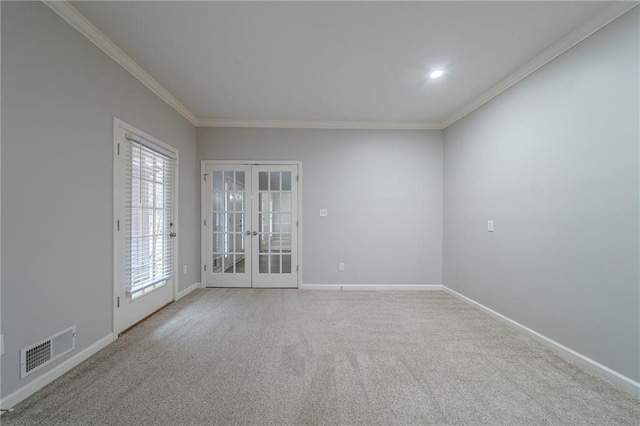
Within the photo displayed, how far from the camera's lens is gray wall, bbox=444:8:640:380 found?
1.71 meters

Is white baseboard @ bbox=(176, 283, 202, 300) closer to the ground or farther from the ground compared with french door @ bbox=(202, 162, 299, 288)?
closer to the ground

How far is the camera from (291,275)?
3.95 metres

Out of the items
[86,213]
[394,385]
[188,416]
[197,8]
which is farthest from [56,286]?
[394,385]

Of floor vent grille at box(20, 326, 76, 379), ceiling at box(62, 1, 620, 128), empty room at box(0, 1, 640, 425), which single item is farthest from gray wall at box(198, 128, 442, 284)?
floor vent grille at box(20, 326, 76, 379)

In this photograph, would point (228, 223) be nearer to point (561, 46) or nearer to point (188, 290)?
point (188, 290)

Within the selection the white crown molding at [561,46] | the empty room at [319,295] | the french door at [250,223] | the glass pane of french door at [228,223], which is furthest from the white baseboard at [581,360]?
the glass pane of french door at [228,223]

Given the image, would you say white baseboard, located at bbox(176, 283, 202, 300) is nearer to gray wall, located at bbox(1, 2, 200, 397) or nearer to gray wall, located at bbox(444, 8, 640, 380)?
gray wall, located at bbox(1, 2, 200, 397)

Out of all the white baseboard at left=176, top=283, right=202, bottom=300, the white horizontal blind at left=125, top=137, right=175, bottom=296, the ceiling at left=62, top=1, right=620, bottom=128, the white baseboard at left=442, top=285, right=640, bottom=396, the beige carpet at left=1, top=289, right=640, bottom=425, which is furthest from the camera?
the white baseboard at left=176, top=283, right=202, bottom=300

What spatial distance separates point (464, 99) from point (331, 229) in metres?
2.50

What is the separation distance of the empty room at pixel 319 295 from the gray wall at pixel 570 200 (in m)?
0.01

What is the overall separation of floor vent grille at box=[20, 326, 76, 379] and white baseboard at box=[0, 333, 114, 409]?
80 millimetres

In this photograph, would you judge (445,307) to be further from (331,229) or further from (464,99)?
(464,99)

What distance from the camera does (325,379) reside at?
5.82 ft

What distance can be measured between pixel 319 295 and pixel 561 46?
3.65 metres
